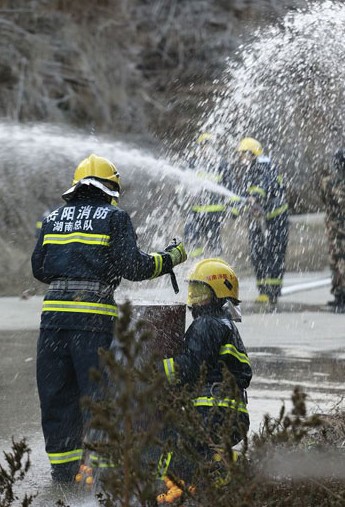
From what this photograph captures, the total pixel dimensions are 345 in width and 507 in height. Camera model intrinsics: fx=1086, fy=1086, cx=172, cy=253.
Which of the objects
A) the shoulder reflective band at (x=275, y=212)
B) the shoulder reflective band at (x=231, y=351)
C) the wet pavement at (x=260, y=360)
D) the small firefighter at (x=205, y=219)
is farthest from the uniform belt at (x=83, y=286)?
the shoulder reflective band at (x=275, y=212)

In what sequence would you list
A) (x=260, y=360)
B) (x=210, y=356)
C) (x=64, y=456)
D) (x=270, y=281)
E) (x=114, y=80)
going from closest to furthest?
(x=210, y=356)
(x=64, y=456)
(x=260, y=360)
(x=270, y=281)
(x=114, y=80)

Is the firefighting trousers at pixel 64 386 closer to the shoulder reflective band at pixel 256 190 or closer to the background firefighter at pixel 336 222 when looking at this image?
the background firefighter at pixel 336 222

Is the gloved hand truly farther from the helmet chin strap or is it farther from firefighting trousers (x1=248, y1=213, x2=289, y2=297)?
firefighting trousers (x1=248, y1=213, x2=289, y2=297)

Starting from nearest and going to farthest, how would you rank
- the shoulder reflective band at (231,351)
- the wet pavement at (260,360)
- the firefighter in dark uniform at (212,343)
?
the firefighter in dark uniform at (212,343) < the shoulder reflective band at (231,351) < the wet pavement at (260,360)

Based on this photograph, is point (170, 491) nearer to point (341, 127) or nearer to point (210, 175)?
point (210, 175)

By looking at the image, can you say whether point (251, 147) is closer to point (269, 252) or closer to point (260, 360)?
point (269, 252)

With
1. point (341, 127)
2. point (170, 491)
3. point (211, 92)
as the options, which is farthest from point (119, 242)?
point (211, 92)

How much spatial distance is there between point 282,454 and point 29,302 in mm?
7326

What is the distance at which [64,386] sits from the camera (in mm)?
5012

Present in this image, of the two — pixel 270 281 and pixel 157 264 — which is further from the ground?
pixel 157 264

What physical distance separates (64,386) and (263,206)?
5935 millimetres

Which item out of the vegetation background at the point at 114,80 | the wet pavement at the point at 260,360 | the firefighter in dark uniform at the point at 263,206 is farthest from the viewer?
the vegetation background at the point at 114,80

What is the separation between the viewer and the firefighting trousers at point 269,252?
1047cm

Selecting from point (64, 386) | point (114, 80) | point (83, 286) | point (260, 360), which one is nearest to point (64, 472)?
point (64, 386)
